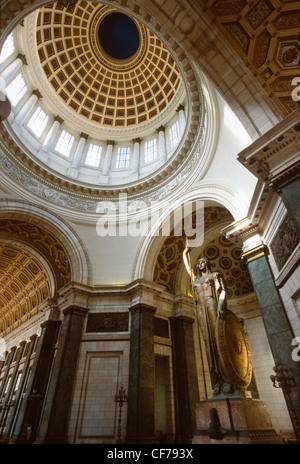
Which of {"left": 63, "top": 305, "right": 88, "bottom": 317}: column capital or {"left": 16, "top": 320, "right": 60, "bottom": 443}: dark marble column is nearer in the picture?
{"left": 16, "top": 320, "right": 60, "bottom": 443}: dark marble column

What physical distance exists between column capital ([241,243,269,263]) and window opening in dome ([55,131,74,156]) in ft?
45.2

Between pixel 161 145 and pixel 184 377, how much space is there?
525 inches

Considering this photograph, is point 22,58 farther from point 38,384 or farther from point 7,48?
point 38,384

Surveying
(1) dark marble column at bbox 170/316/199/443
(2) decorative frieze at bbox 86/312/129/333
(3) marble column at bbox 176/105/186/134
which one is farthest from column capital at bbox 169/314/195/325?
(3) marble column at bbox 176/105/186/134

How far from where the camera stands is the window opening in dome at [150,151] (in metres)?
17.3

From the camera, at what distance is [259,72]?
21.7 ft

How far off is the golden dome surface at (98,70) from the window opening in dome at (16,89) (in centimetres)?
206

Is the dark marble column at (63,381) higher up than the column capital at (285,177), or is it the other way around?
the column capital at (285,177)

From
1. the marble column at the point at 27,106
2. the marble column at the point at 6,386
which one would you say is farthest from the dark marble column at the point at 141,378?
the marble column at the point at 27,106

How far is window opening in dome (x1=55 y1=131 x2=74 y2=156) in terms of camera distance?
17.0 m

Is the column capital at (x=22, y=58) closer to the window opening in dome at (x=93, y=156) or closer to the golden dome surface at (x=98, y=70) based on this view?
the golden dome surface at (x=98, y=70)

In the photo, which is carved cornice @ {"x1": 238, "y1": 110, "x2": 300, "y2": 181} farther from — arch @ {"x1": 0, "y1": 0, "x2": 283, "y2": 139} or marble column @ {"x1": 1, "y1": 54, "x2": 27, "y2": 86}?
marble column @ {"x1": 1, "y1": 54, "x2": 27, "y2": 86}

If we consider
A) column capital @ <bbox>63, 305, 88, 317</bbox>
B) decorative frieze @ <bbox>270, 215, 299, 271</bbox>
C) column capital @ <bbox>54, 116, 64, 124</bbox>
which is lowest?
decorative frieze @ <bbox>270, 215, 299, 271</bbox>

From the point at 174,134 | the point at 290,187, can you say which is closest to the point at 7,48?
the point at 174,134
